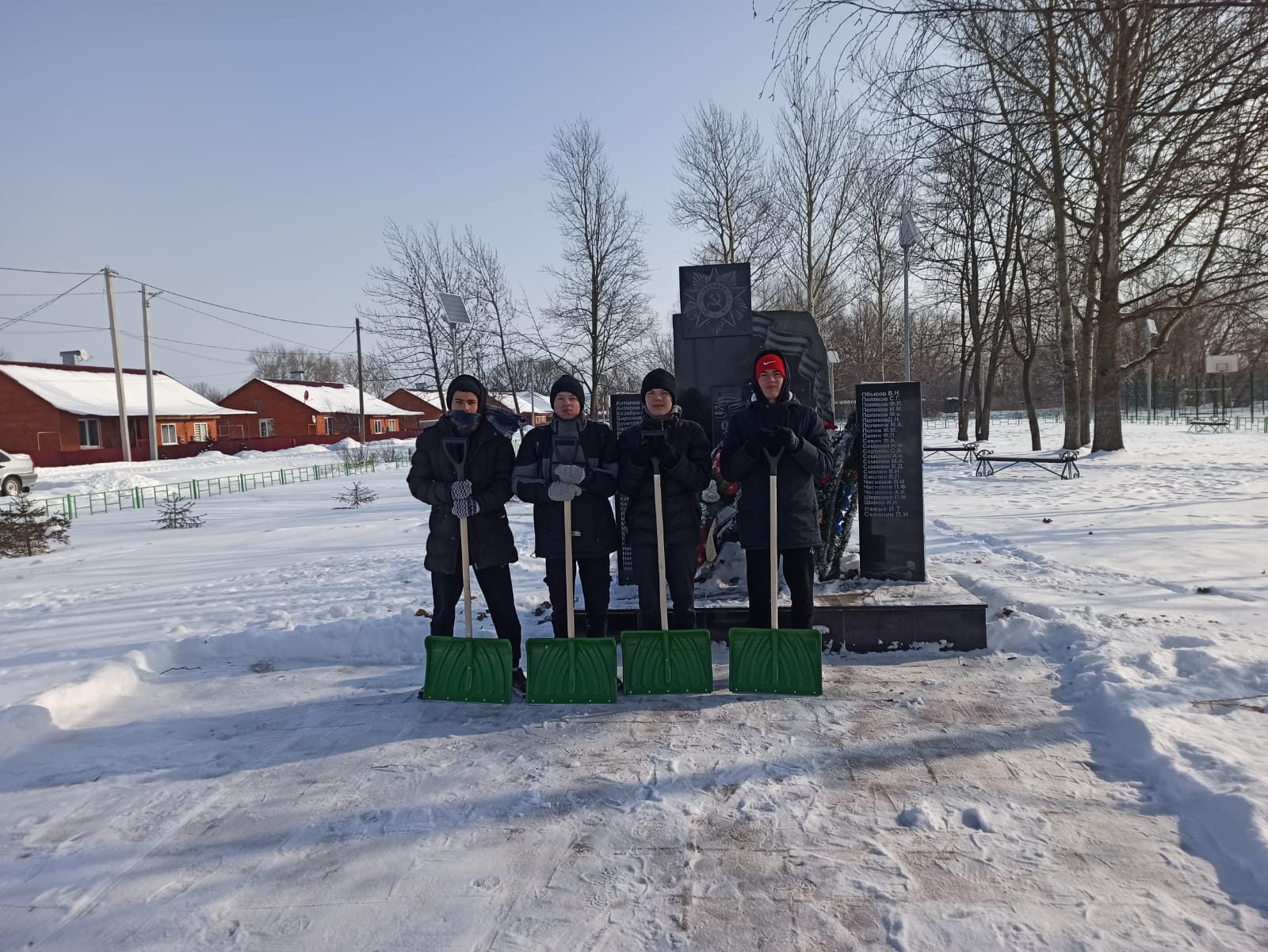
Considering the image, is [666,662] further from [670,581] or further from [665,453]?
[665,453]

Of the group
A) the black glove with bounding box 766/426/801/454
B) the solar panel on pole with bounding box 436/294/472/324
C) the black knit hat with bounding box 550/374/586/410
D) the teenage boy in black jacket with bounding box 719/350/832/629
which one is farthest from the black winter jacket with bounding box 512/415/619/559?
the solar panel on pole with bounding box 436/294/472/324

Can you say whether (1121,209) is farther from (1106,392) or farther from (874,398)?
(1106,392)

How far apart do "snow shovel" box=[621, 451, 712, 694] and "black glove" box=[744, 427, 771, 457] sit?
105 centimetres

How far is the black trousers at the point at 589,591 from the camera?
Result: 177 inches

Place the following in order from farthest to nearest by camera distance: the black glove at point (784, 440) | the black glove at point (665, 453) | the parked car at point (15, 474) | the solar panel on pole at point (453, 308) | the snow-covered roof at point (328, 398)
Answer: the snow-covered roof at point (328, 398)
the parked car at point (15, 474)
the solar panel on pole at point (453, 308)
the black glove at point (665, 453)
the black glove at point (784, 440)

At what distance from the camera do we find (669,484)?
445 centimetres

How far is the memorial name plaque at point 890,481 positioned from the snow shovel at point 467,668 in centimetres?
308

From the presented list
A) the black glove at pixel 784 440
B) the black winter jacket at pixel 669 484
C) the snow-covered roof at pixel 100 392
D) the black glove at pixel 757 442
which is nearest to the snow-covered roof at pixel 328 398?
the snow-covered roof at pixel 100 392

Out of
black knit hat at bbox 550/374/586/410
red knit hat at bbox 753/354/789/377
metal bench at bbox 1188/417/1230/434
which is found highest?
red knit hat at bbox 753/354/789/377

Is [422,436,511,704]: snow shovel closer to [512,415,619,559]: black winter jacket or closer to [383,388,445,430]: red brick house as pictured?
[512,415,619,559]: black winter jacket

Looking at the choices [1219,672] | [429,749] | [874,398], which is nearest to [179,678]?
[429,749]

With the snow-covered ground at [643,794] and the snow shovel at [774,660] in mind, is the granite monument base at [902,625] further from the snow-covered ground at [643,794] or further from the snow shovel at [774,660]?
the snow shovel at [774,660]

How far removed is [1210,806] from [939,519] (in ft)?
25.5

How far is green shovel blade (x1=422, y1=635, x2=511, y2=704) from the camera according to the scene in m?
4.20
